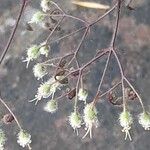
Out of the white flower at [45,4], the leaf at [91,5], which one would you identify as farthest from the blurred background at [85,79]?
the white flower at [45,4]

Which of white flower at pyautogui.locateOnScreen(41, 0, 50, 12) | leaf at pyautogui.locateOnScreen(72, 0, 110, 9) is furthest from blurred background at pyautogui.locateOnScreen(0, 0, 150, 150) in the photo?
white flower at pyautogui.locateOnScreen(41, 0, 50, 12)

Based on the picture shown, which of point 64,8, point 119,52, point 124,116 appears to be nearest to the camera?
point 124,116

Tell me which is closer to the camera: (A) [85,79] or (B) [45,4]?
A: (B) [45,4]

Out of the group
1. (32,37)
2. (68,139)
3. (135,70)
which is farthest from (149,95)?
(32,37)

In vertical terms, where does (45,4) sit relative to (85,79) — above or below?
above

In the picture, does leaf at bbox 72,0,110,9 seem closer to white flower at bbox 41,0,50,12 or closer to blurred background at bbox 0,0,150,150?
blurred background at bbox 0,0,150,150

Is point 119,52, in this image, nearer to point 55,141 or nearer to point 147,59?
point 147,59

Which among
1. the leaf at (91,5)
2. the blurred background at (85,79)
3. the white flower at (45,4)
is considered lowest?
the blurred background at (85,79)

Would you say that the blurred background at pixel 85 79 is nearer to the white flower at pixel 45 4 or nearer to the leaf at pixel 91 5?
the leaf at pixel 91 5
